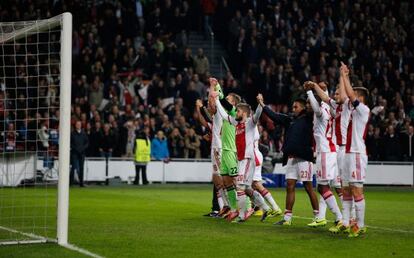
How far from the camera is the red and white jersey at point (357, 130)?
42.2 ft

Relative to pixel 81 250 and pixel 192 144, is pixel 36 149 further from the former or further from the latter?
pixel 81 250

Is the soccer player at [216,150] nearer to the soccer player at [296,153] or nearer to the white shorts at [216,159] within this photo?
the white shorts at [216,159]

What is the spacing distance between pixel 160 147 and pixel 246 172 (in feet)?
51.0

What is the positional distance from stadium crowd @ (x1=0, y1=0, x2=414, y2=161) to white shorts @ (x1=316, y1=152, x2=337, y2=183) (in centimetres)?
1545

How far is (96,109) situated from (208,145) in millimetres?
4514

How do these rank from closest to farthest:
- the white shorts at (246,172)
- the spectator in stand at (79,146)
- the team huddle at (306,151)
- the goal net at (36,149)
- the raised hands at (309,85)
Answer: the goal net at (36,149) < the team huddle at (306,151) < the raised hands at (309,85) < the white shorts at (246,172) < the spectator in stand at (79,146)

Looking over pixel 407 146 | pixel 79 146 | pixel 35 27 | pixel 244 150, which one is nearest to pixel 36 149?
pixel 79 146

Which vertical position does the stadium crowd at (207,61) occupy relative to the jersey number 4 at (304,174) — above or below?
above

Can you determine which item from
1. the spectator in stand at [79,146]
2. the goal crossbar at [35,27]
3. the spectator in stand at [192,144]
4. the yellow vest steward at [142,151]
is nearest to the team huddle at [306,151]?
the goal crossbar at [35,27]

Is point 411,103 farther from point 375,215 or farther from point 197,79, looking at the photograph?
point 375,215

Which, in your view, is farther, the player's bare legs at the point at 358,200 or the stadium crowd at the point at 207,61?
the stadium crowd at the point at 207,61

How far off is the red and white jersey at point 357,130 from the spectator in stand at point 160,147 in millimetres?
18432

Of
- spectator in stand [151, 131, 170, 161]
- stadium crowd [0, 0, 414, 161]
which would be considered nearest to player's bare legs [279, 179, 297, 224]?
stadium crowd [0, 0, 414, 161]

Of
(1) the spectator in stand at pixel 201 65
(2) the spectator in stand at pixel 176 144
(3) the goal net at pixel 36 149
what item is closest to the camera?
(3) the goal net at pixel 36 149
